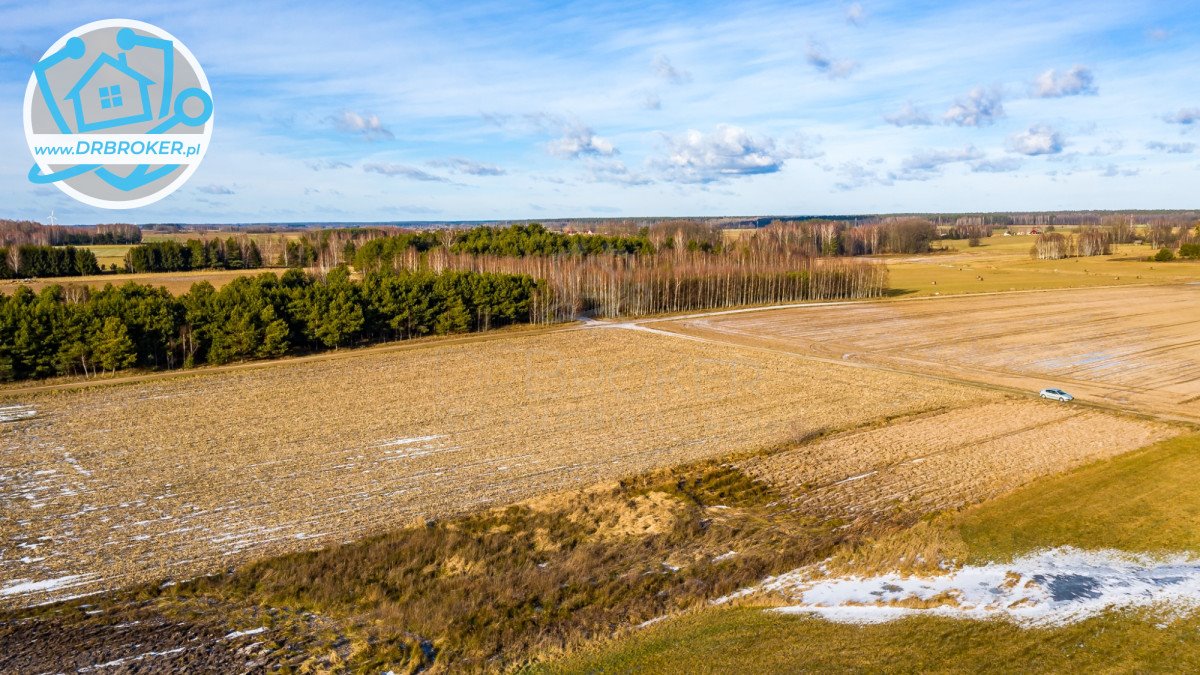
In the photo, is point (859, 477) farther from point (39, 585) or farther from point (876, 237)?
point (876, 237)

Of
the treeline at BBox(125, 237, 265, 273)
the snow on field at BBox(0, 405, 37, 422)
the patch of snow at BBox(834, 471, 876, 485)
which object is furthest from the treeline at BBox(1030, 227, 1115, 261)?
the snow on field at BBox(0, 405, 37, 422)

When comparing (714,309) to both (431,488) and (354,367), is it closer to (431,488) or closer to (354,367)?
(354,367)

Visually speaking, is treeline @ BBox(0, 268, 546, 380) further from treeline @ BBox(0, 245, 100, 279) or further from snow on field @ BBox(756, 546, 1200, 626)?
treeline @ BBox(0, 245, 100, 279)

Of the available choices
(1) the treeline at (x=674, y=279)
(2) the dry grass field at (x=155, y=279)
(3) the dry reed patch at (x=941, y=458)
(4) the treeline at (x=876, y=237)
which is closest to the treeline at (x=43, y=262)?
(2) the dry grass field at (x=155, y=279)

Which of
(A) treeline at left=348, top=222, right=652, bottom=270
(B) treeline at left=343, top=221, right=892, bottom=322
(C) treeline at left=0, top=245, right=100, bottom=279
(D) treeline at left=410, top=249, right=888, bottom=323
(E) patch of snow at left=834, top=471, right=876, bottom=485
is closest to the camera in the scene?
(E) patch of snow at left=834, top=471, right=876, bottom=485

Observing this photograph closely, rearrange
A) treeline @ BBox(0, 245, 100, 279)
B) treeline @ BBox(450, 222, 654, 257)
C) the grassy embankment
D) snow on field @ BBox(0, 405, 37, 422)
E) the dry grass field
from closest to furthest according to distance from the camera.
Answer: the grassy embankment → snow on field @ BBox(0, 405, 37, 422) → the dry grass field → treeline @ BBox(450, 222, 654, 257) → treeline @ BBox(0, 245, 100, 279)

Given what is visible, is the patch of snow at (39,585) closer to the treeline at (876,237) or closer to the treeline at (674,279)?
the treeline at (674,279)
